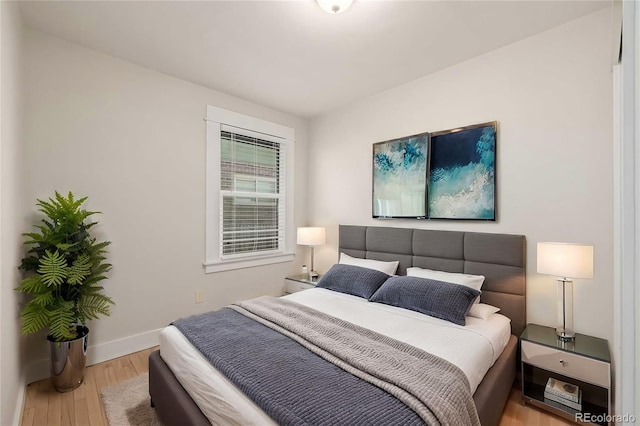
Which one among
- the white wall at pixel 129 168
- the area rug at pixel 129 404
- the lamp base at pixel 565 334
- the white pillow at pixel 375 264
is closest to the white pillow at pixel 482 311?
the lamp base at pixel 565 334

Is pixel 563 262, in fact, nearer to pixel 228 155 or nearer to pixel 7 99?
pixel 228 155

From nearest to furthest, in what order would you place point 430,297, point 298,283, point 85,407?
point 85,407 → point 430,297 → point 298,283

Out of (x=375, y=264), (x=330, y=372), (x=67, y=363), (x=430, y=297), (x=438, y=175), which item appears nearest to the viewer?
(x=330, y=372)

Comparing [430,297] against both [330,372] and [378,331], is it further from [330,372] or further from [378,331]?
[330,372]

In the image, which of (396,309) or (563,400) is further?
(396,309)

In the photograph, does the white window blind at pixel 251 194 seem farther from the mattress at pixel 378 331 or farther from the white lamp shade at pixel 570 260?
the white lamp shade at pixel 570 260

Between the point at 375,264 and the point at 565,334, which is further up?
the point at 375,264

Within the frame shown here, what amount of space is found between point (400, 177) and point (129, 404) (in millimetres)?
2962

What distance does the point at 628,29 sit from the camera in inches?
26.8

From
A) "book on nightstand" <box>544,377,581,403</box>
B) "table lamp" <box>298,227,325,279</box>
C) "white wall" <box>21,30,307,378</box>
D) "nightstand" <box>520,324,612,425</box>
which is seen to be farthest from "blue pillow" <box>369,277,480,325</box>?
"white wall" <box>21,30,307,378</box>

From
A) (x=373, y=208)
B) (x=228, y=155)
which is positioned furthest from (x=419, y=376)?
(x=228, y=155)

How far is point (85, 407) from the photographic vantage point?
6.47 ft

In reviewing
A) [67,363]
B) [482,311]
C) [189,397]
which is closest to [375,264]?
[482,311]

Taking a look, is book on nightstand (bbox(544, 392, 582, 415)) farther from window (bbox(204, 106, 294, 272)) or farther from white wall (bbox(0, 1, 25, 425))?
white wall (bbox(0, 1, 25, 425))
